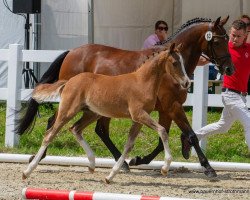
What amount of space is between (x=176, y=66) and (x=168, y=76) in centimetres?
92

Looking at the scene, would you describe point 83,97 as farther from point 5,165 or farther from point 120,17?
point 120,17

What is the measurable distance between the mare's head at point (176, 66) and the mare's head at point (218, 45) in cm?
106

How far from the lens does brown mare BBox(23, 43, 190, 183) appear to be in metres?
8.81

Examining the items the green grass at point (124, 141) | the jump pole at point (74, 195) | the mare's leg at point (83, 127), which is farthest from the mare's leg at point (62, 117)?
the green grass at point (124, 141)

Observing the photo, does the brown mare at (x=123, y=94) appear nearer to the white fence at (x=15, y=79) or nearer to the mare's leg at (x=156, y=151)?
the mare's leg at (x=156, y=151)

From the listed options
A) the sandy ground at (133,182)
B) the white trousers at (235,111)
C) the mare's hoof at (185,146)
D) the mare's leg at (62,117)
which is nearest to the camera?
the sandy ground at (133,182)

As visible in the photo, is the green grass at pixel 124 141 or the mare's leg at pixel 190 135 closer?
the mare's leg at pixel 190 135

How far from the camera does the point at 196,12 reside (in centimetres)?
1689

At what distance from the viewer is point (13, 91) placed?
12141 mm

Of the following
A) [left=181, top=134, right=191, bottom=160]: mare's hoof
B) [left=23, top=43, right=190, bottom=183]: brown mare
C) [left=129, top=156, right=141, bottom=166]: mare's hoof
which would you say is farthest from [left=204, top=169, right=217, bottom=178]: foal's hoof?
[left=23, top=43, right=190, bottom=183]: brown mare

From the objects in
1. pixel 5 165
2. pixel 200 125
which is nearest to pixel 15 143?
pixel 5 165

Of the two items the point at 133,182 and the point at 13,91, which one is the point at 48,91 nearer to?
the point at 133,182

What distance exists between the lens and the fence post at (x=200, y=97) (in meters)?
11.4

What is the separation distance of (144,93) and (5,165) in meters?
2.58
